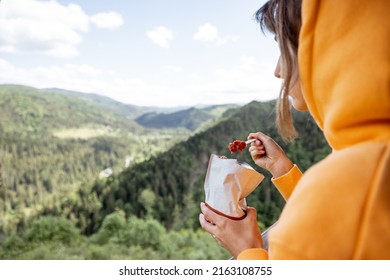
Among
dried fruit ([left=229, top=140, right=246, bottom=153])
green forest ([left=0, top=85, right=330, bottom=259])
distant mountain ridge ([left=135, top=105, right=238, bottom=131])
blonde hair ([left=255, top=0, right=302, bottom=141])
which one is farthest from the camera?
distant mountain ridge ([left=135, top=105, right=238, bottom=131])

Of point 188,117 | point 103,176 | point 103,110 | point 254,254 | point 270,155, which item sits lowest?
point 103,176

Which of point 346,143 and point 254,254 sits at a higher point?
point 346,143

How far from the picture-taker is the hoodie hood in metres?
0.42

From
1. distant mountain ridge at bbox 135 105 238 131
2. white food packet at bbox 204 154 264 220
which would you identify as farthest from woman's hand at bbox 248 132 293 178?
distant mountain ridge at bbox 135 105 238 131

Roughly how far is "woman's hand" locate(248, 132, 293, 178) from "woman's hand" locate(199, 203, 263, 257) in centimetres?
18

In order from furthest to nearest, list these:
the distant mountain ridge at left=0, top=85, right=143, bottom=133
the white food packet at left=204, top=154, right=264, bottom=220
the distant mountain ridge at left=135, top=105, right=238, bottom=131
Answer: the distant mountain ridge at left=0, top=85, right=143, bottom=133 → the distant mountain ridge at left=135, top=105, right=238, bottom=131 → the white food packet at left=204, top=154, right=264, bottom=220

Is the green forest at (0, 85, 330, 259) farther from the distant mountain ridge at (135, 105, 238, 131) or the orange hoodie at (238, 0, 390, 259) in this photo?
the orange hoodie at (238, 0, 390, 259)

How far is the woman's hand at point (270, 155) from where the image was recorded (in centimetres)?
77

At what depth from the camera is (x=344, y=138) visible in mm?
442

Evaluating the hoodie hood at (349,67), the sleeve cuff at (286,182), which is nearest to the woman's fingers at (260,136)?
the sleeve cuff at (286,182)

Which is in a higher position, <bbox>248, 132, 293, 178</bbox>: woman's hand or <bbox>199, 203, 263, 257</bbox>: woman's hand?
<bbox>248, 132, 293, 178</bbox>: woman's hand

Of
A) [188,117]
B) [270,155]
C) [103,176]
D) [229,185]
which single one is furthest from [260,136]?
[103,176]

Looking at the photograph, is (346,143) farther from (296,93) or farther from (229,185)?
(229,185)

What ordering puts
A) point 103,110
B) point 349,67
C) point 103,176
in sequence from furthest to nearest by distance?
point 103,110 → point 103,176 → point 349,67
